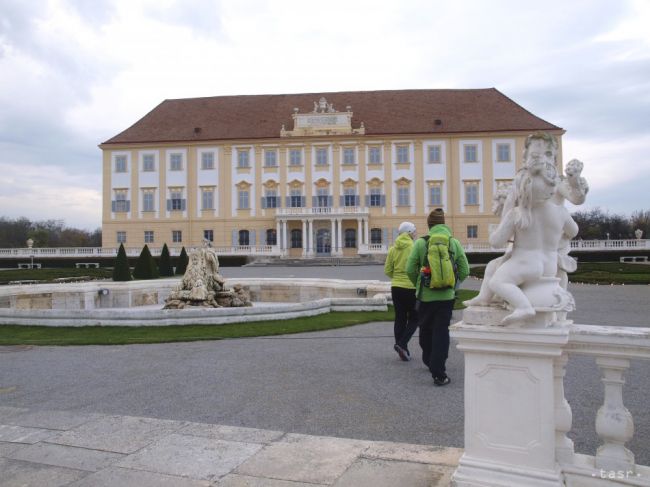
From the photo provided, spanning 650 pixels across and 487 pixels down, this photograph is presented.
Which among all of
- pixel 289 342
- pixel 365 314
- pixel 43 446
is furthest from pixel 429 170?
pixel 43 446

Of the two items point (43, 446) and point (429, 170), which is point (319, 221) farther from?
point (43, 446)

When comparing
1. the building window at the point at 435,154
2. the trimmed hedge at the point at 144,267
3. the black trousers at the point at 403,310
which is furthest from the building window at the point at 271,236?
the black trousers at the point at 403,310

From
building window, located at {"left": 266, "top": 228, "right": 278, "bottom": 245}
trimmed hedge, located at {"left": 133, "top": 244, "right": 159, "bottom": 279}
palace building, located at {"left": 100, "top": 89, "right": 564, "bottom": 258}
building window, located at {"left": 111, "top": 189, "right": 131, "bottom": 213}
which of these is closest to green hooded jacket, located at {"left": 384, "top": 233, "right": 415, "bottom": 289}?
trimmed hedge, located at {"left": 133, "top": 244, "right": 159, "bottom": 279}

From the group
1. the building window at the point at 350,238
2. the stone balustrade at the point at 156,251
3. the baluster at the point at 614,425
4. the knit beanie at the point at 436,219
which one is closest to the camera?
the baluster at the point at 614,425

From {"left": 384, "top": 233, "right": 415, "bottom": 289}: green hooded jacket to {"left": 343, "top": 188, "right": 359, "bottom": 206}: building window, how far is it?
37.8m

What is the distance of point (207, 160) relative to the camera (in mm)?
45000

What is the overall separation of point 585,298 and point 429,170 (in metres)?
31.6

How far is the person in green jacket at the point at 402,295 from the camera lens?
6309mm

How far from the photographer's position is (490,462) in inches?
102

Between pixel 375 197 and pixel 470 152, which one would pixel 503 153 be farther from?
pixel 375 197

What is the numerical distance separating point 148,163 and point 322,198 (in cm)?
1533

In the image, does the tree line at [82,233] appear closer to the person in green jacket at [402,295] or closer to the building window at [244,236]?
the building window at [244,236]

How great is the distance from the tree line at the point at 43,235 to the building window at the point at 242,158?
35.2 meters

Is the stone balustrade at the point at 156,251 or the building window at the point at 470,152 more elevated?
the building window at the point at 470,152
